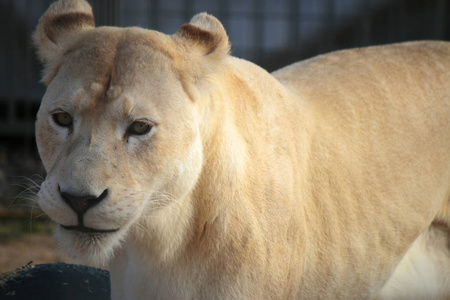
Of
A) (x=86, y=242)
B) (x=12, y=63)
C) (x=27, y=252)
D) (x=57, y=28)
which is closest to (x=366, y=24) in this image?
(x=12, y=63)

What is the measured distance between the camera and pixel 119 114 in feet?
6.15

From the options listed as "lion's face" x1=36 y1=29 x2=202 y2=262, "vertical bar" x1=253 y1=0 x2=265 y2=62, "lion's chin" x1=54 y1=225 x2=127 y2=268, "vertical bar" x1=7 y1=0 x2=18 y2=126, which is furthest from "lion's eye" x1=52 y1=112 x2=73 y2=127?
"vertical bar" x1=7 y1=0 x2=18 y2=126

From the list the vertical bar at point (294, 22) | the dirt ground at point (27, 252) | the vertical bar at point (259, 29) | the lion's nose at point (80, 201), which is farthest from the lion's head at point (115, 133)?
the vertical bar at point (294, 22)

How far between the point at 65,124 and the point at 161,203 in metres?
0.39

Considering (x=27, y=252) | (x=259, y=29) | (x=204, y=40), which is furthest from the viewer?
(x=259, y=29)

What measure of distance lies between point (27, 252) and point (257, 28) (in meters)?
3.61

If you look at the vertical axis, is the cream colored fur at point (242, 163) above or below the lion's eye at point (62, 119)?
below

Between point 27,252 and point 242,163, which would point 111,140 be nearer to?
point 242,163

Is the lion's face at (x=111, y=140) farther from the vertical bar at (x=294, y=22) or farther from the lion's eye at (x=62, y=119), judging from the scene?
the vertical bar at (x=294, y=22)

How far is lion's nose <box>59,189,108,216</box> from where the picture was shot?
5.76ft

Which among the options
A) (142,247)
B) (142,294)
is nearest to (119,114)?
(142,247)

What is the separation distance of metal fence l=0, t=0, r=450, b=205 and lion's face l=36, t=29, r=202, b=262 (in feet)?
16.3

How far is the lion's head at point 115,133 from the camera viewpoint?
180cm

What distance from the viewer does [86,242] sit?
6.12 feet
